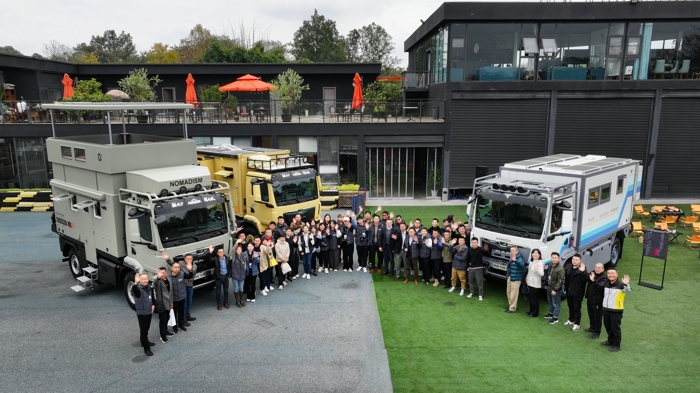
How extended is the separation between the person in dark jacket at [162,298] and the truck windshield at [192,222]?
1313mm

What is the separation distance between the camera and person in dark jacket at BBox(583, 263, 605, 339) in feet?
32.6

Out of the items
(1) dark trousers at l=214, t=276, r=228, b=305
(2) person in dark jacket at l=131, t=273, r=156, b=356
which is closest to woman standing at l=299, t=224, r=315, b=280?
(1) dark trousers at l=214, t=276, r=228, b=305

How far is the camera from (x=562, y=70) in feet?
76.1

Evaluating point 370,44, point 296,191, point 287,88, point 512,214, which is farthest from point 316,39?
point 512,214

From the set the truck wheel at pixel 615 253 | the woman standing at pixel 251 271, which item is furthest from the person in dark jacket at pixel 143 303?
the truck wheel at pixel 615 253

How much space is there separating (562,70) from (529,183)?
43.2 feet

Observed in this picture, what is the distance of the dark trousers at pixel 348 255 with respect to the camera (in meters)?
14.4

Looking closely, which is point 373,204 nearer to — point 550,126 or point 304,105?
point 304,105

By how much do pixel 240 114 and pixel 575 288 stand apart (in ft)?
61.5

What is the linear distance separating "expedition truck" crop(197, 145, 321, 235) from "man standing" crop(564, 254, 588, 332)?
26.9 feet

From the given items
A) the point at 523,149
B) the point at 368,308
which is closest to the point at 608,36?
the point at 523,149

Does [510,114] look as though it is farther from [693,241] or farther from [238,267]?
[238,267]

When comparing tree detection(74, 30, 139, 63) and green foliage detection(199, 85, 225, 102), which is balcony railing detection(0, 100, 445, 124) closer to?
green foliage detection(199, 85, 225, 102)

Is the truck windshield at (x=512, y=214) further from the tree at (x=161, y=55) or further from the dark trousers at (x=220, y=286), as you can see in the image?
the tree at (x=161, y=55)
